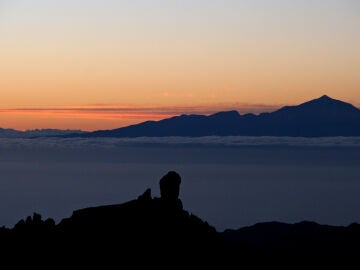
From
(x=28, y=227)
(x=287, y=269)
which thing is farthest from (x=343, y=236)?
(x=28, y=227)

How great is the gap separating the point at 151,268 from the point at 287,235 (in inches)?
3943

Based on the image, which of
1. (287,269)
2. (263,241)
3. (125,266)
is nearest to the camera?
(125,266)

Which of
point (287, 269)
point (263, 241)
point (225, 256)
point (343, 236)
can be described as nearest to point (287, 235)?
point (263, 241)

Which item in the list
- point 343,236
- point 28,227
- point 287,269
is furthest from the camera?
point 343,236

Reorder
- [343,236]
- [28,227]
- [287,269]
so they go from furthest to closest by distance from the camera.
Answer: [343,236], [287,269], [28,227]

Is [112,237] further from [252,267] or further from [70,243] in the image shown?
[252,267]

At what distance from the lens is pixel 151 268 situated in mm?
80625

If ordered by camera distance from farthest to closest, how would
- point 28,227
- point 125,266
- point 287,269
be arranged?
point 287,269 → point 28,227 → point 125,266

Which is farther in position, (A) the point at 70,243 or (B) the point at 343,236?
(B) the point at 343,236

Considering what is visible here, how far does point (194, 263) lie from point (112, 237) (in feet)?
24.6

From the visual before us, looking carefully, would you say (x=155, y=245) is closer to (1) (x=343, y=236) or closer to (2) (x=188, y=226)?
(2) (x=188, y=226)

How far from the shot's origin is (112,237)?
8344 cm

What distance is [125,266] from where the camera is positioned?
80375 millimetres

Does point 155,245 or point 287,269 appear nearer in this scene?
point 155,245
